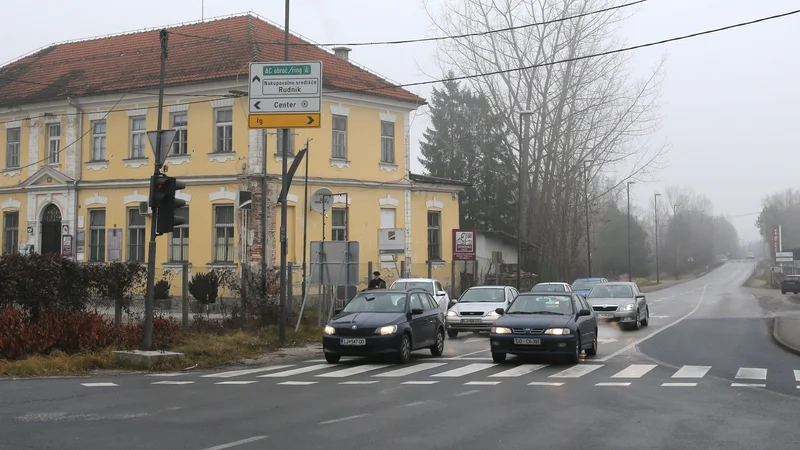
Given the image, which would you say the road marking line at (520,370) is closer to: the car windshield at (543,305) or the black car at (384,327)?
the car windshield at (543,305)

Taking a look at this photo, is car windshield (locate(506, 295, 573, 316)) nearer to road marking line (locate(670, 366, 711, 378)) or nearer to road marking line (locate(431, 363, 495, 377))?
road marking line (locate(431, 363, 495, 377))

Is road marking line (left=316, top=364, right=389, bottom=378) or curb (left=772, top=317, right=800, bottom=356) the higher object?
road marking line (left=316, top=364, right=389, bottom=378)

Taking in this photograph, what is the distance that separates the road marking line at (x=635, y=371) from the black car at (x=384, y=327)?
14.6 feet

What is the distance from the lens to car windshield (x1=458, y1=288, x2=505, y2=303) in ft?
86.3

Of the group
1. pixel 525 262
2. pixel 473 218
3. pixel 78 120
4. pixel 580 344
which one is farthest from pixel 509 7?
pixel 580 344

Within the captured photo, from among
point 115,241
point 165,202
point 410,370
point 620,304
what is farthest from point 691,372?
point 115,241

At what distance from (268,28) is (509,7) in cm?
1785

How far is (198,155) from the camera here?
33.8 meters

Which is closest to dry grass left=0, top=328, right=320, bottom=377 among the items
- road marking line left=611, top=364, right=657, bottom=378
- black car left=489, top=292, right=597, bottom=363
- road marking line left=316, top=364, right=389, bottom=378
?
road marking line left=316, top=364, right=389, bottom=378

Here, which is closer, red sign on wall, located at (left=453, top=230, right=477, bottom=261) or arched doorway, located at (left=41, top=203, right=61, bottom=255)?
red sign on wall, located at (left=453, top=230, right=477, bottom=261)

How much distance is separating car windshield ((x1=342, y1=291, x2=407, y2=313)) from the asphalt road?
1179 millimetres

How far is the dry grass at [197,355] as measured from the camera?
51.0ft

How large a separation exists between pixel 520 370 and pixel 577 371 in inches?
42.4

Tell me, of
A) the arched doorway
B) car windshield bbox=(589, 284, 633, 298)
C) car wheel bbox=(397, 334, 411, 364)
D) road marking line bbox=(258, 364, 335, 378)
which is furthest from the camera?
the arched doorway
